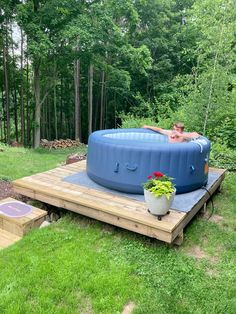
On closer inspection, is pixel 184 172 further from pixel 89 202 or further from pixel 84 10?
Answer: pixel 84 10

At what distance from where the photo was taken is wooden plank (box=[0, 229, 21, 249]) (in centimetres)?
286

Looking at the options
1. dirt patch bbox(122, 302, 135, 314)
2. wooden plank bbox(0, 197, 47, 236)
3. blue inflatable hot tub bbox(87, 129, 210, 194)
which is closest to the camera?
dirt patch bbox(122, 302, 135, 314)

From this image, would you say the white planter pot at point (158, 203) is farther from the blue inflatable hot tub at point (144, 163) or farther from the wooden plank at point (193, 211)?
the blue inflatable hot tub at point (144, 163)

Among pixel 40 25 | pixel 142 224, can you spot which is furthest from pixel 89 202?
pixel 40 25

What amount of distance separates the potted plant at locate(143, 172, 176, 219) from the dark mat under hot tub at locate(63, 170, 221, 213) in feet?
1.24

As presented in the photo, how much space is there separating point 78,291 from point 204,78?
542cm

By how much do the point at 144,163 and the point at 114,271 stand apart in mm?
1333

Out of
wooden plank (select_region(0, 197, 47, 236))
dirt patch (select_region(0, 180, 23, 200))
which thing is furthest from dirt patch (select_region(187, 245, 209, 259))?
dirt patch (select_region(0, 180, 23, 200))

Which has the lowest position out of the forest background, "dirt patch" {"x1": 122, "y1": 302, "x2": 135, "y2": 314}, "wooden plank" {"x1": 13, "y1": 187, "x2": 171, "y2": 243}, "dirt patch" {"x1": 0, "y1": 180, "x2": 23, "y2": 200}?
"dirt patch" {"x1": 122, "y1": 302, "x2": 135, "y2": 314}

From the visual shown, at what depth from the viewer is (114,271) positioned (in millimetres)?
2385

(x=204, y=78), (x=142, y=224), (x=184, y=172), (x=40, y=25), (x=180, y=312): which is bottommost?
(x=180, y=312)

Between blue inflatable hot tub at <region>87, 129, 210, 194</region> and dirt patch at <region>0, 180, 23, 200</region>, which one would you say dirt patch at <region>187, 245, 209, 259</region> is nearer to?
blue inflatable hot tub at <region>87, 129, 210, 194</region>

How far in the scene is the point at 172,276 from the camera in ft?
7.72

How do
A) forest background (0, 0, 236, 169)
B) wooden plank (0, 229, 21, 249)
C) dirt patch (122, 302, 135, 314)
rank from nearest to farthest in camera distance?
dirt patch (122, 302, 135, 314)
wooden plank (0, 229, 21, 249)
forest background (0, 0, 236, 169)
